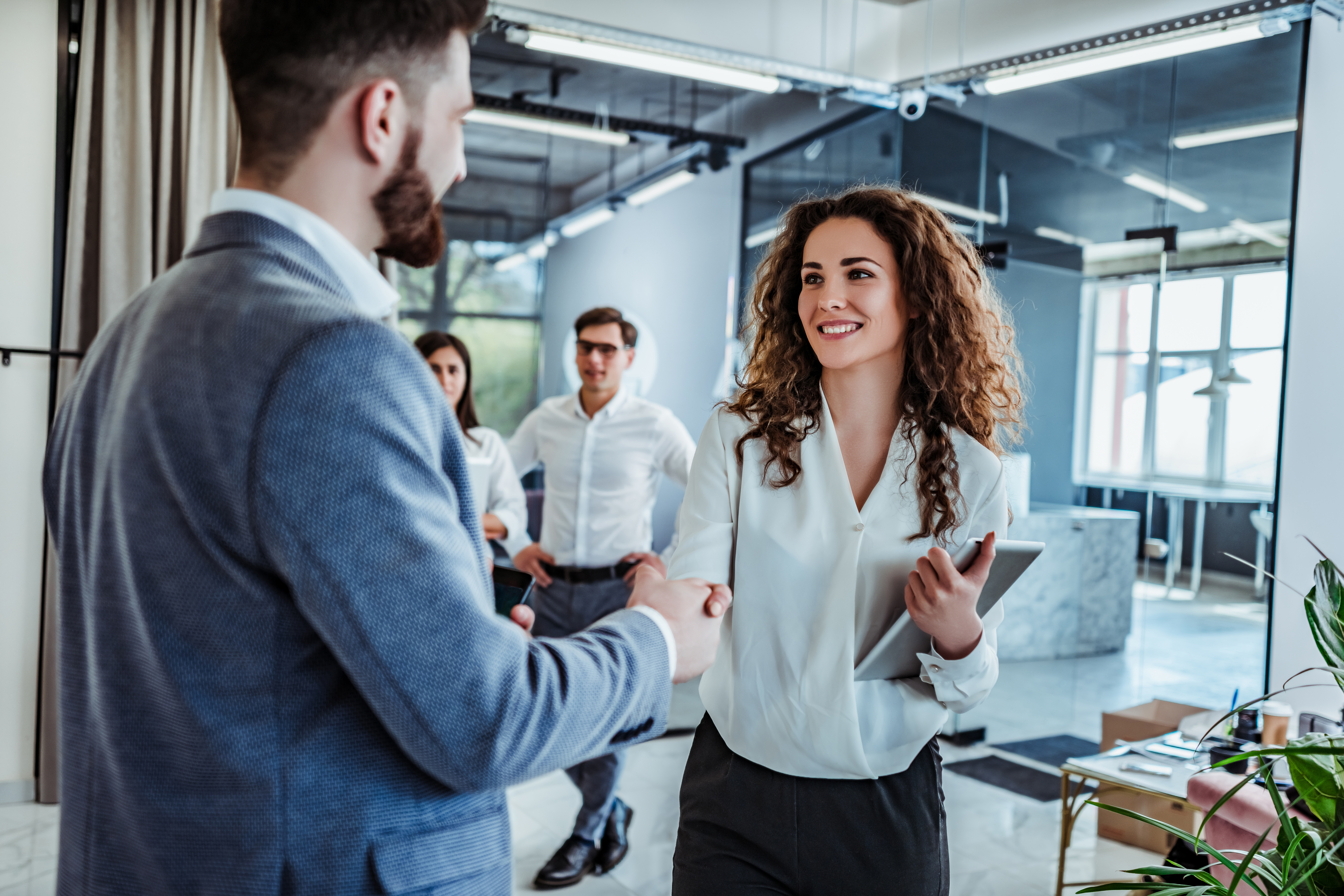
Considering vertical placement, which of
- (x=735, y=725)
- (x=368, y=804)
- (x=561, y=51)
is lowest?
(x=735, y=725)

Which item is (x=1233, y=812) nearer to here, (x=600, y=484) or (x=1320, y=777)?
(x=1320, y=777)

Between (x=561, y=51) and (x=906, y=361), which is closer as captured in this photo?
(x=906, y=361)

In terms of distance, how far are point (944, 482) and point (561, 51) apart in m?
3.41

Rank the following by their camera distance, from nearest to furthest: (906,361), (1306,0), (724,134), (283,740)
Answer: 1. (283,740)
2. (906,361)
3. (1306,0)
4. (724,134)

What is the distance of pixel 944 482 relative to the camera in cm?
148

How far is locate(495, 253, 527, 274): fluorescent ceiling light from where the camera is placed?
5.15 metres

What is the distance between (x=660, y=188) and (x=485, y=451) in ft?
7.29

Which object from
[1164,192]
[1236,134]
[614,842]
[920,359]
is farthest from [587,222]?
[920,359]

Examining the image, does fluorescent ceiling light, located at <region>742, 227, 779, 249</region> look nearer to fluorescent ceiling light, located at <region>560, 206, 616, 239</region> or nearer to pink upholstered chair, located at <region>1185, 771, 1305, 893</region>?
fluorescent ceiling light, located at <region>560, 206, 616, 239</region>

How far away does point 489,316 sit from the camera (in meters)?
5.14

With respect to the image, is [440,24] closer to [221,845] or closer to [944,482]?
[221,845]

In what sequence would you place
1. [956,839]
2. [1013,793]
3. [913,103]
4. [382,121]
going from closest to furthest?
[382,121]
[956,839]
[1013,793]
[913,103]

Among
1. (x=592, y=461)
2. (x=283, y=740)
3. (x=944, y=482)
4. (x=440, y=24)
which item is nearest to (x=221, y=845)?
(x=283, y=740)

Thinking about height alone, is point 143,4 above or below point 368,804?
above
